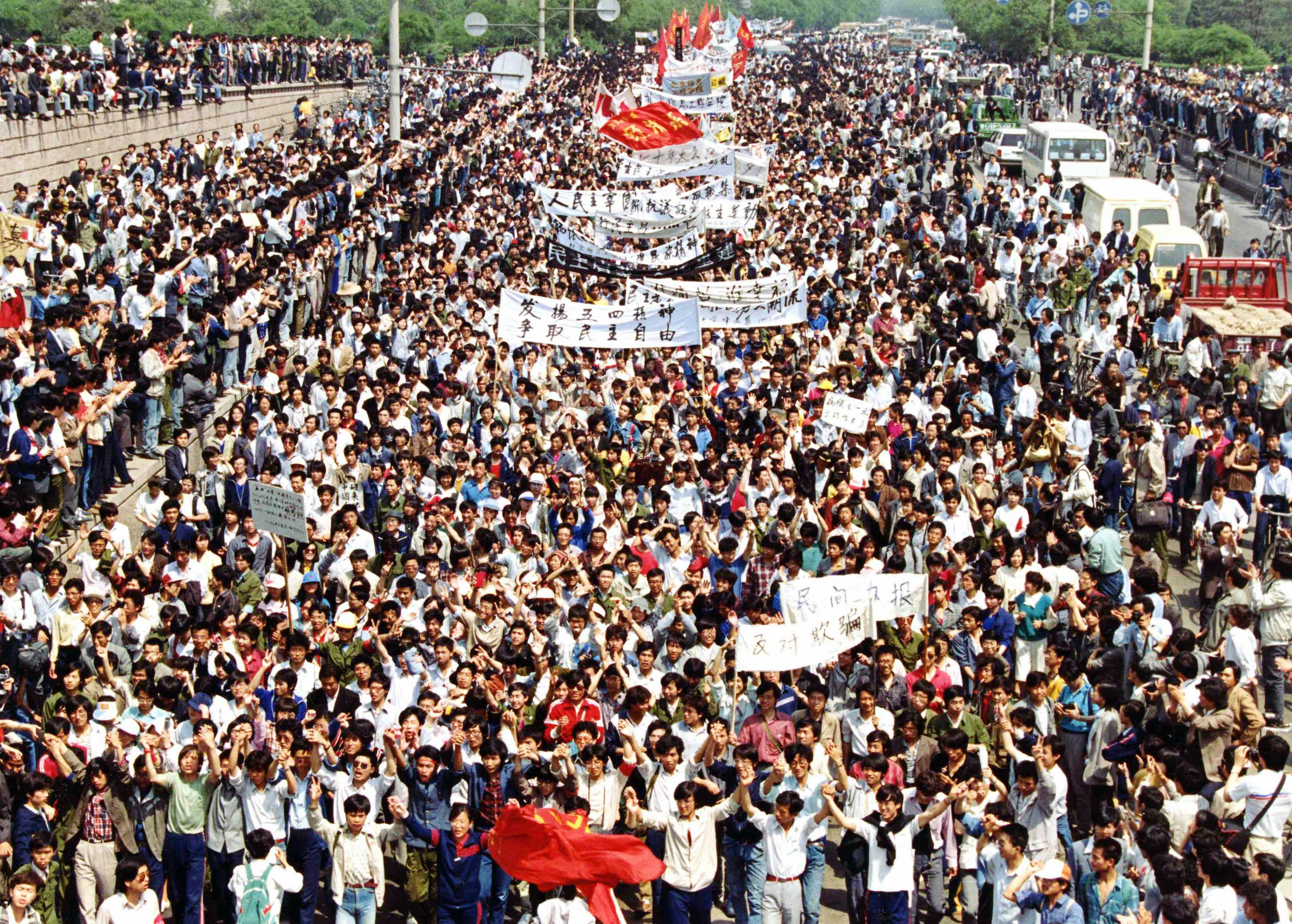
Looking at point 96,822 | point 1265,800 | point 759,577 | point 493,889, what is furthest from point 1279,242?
point 96,822

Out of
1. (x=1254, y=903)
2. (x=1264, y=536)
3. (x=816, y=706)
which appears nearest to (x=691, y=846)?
(x=816, y=706)

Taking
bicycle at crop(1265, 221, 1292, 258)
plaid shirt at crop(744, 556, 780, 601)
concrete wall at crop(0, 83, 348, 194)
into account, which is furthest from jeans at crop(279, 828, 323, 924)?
concrete wall at crop(0, 83, 348, 194)

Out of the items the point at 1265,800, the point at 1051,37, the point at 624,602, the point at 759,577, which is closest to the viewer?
the point at 1265,800

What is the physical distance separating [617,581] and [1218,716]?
3.80m

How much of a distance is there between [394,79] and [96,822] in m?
27.2

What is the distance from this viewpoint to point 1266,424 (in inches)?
613

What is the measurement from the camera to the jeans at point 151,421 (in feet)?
49.6

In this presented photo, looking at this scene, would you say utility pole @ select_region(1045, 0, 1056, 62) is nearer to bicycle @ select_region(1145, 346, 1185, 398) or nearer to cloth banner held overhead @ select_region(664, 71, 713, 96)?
cloth banner held overhead @ select_region(664, 71, 713, 96)

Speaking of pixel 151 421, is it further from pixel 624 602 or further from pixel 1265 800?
pixel 1265 800

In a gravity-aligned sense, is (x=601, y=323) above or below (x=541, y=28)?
above

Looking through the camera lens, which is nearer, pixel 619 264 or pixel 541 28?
pixel 619 264

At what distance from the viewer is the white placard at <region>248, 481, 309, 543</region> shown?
11.2 m

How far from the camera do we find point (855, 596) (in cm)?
990

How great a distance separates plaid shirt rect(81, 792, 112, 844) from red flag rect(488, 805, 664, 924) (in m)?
1.97
